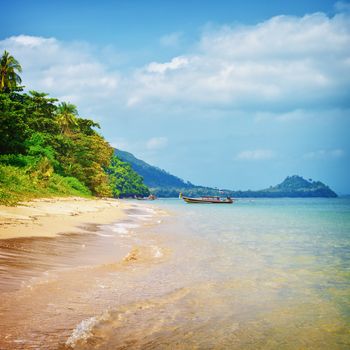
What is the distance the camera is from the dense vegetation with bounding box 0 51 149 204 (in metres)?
29.0

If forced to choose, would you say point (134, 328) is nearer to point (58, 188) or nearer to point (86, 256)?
point (86, 256)

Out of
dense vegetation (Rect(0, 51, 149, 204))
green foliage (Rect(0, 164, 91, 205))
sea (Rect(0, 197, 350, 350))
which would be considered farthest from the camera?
dense vegetation (Rect(0, 51, 149, 204))

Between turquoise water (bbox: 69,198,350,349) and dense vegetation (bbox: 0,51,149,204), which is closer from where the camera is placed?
turquoise water (bbox: 69,198,350,349)

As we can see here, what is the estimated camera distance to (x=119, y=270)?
24.8ft

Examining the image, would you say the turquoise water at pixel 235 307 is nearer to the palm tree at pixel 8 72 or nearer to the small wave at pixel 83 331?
the small wave at pixel 83 331

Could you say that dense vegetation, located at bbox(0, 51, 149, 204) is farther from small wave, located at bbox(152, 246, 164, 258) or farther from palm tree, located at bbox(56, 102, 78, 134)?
small wave, located at bbox(152, 246, 164, 258)

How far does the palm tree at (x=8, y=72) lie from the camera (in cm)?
4346

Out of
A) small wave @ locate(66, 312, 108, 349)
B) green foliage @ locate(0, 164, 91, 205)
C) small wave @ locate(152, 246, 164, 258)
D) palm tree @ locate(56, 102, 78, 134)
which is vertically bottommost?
small wave @ locate(152, 246, 164, 258)

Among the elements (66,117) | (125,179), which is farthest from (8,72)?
(125,179)

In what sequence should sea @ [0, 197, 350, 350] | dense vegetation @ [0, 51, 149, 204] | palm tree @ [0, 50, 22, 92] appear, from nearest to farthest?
sea @ [0, 197, 350, 350], dense vegetation @ [0, 51, 149, 204], palm tree @ [0, 50, 22, 92]

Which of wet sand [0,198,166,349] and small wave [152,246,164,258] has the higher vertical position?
wet sand [0,198,166,349]

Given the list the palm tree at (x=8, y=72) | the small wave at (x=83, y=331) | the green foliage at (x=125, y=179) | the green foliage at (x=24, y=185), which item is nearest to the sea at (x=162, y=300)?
the small wave at (x=83, y=331)

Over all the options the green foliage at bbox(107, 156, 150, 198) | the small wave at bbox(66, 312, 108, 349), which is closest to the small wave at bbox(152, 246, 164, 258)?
the small wave at bbox(66, 312, 108, 349)

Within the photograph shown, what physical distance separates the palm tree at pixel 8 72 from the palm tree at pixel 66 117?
10532 millimetres
